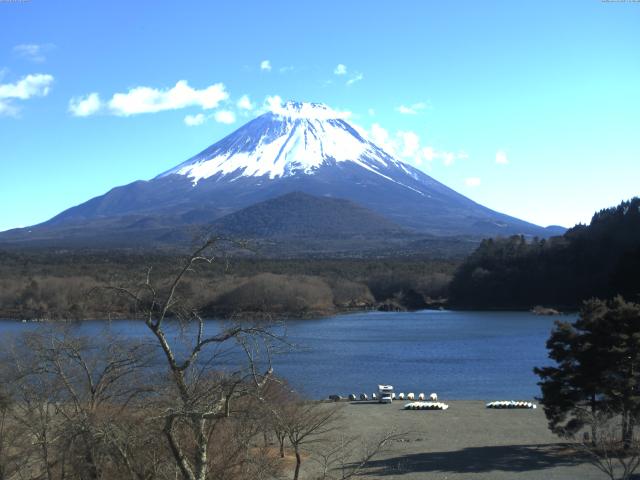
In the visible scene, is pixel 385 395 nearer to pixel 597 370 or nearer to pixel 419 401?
pixel 419 401

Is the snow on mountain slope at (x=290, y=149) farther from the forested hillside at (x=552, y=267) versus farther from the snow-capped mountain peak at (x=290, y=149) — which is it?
the forested hillside at (x=552, y=267)

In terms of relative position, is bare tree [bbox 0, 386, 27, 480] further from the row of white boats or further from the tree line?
the row of white boats

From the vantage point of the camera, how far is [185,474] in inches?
200

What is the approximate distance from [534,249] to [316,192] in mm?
73949

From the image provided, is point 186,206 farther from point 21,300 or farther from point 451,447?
point 451,447

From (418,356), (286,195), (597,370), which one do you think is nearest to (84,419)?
(597,370)

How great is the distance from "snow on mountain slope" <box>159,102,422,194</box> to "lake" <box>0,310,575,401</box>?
97788 millimetres

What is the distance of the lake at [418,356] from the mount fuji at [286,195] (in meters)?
51.3

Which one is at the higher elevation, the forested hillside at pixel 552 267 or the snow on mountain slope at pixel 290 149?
the snow on mountain slope at pixel 290 149

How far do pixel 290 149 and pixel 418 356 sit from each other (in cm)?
11856

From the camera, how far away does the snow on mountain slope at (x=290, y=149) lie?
143m

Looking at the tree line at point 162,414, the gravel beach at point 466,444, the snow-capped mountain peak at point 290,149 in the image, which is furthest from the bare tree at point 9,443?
the snow-capped mountain peak at point 290,149

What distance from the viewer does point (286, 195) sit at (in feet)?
377

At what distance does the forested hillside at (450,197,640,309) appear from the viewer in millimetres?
51750
